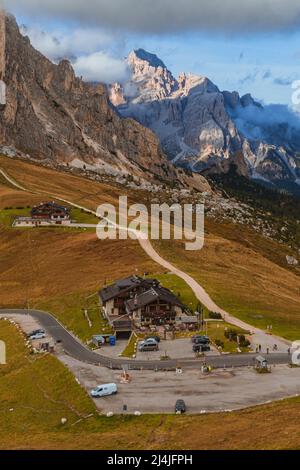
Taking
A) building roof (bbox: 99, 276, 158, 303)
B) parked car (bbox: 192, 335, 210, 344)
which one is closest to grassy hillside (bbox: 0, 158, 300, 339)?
building roof (bbox: 99, 276, 158, 303)

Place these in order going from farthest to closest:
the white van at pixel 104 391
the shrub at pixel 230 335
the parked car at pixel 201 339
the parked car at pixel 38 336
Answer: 1. the parked car at pixel 38 336
2. the shrub at pixel 230 335
3. the parked car at pixel 201 339
4. the white van at pixel 104 391

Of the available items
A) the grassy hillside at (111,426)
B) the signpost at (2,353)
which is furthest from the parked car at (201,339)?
the signpost at (2,353)

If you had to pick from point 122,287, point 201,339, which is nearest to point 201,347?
point 201,339

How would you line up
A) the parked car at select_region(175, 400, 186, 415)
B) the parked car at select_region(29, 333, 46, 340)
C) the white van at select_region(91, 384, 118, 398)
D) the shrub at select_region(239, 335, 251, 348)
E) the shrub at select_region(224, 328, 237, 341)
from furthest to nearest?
the parked car at select_region(29, 333, 46, 340) < the shrub at select_region(224, 328, 237, 341) < the shrub at select_region(239, 335, 251, 348) < the white van at select_region(91, 384, 118, 398) < the parked car at select_region(175, 400, 186, 415)

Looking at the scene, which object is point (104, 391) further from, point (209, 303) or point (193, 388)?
point (209, 303)

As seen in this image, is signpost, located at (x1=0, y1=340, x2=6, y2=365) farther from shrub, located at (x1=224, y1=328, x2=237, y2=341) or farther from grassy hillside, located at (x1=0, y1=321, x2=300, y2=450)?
shrub, located at (x1=224, y1=328, x2=237, y2=341)

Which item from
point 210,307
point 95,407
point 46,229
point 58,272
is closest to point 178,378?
point 95,407

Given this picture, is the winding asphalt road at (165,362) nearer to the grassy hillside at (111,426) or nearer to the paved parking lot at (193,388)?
the paved parking lot at (193,388)
